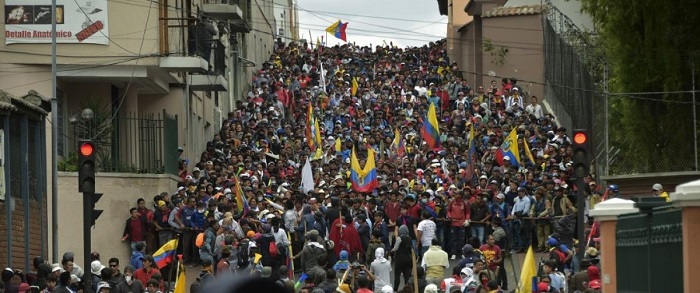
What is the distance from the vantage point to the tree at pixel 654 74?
3106cm

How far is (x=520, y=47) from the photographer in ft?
185

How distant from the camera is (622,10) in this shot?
3181cm

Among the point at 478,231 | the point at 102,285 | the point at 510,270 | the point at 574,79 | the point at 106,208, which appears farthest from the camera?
the point at 574,79

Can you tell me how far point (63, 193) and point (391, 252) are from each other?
270 inches

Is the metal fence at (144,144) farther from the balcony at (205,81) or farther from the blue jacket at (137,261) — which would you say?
the blue jacket at (137,261)

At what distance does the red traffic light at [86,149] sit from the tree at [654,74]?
13.2 meters

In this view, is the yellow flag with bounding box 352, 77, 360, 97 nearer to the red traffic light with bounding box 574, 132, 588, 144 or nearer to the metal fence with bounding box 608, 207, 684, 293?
the red traffic light with bounding box 574, 132, 588, 144

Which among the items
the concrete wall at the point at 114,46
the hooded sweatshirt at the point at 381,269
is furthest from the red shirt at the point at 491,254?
the concrete wall at the point at 114,46

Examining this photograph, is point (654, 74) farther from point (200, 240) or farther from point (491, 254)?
point (200, 240)

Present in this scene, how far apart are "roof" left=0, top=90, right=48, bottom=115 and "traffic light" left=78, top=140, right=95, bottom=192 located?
412 centimetres

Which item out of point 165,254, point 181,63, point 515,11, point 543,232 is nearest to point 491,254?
point 543,232

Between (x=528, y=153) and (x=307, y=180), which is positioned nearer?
(x=307, y=180)

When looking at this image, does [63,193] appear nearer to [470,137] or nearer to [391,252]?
[391,252]

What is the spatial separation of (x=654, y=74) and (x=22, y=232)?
40.8ft
